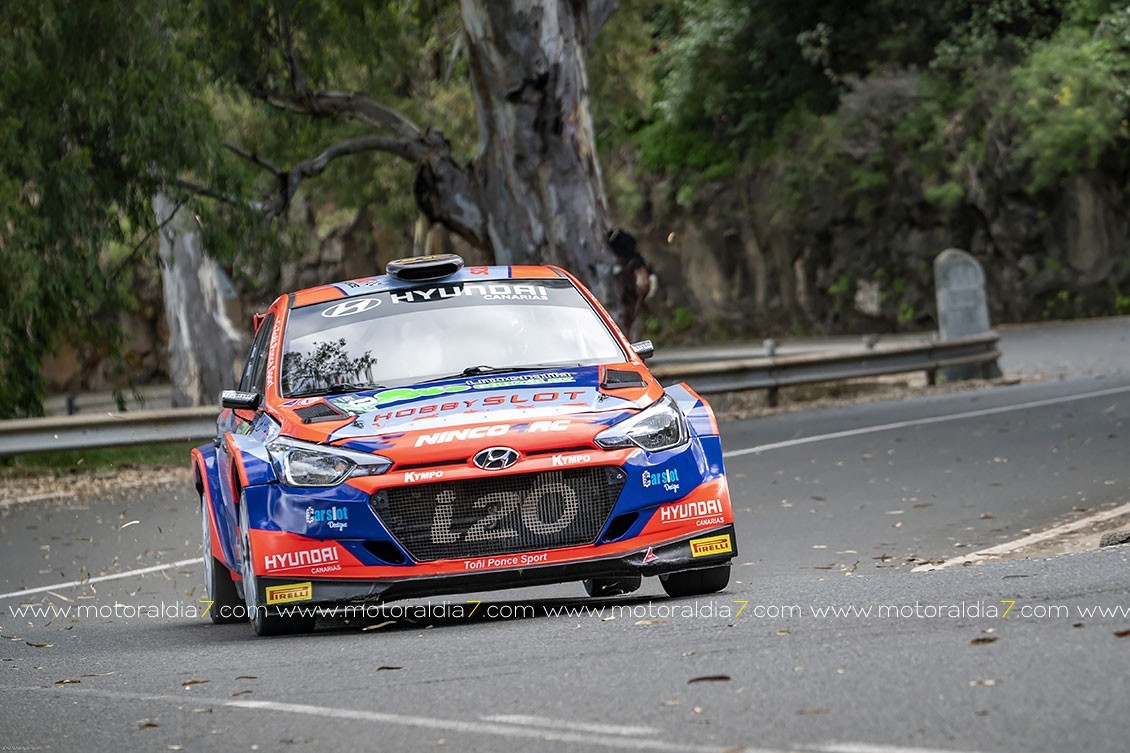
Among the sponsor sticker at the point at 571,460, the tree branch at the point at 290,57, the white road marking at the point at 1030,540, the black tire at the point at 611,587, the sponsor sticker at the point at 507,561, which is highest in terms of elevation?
the tree branch at the point at 290,57

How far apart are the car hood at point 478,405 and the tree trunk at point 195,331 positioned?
27.3 metres

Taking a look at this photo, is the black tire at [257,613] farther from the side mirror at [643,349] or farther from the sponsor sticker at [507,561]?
the side mirror at [643,349]

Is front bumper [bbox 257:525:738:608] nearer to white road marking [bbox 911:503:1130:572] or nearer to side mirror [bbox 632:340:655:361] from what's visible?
side mirror [bbox 632:340:655:361]

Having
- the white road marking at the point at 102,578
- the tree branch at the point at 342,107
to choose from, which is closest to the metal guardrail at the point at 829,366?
the tree branch at the point at 342,107

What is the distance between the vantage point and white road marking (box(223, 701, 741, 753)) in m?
5.05

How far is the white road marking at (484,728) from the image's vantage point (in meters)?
5.05

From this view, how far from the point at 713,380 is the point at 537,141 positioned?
361 cm

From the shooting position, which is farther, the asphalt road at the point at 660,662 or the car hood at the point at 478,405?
the car hood at the point at 478,405

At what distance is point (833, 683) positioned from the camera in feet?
18.6

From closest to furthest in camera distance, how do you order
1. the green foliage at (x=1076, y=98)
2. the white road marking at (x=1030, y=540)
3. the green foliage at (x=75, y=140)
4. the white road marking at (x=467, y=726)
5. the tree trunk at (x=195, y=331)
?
the white road marking at (x=467, y=726), the white road marking at (x=1030, y=540), the green foliage at (x=75, y=140), the tree trunk at (x=195, y=331), the green foliage at (x=1076, y=98)

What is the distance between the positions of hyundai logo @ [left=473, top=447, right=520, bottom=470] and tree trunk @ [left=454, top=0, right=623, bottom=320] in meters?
14.2

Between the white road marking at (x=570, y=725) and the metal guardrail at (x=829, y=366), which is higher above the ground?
the metal guardrail at (x=829, y=366)

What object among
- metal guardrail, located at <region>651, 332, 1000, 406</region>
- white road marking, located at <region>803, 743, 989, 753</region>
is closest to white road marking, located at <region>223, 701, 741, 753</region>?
white road marking, located at <region>803, 743, 989, 753</region>

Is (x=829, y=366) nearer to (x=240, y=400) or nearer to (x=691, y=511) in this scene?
(x=240, y=400)
